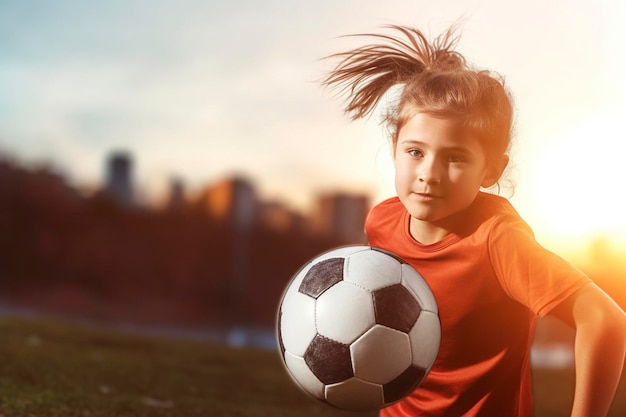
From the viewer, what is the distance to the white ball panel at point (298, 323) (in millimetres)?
3129

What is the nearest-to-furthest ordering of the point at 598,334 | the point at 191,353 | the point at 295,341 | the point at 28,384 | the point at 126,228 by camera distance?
the point at 598,334, the point at 295,341, the point at 28,384, the point at 191,353, the point at 126,228

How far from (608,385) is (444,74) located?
1572 mm

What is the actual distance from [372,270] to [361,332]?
0.93 ft

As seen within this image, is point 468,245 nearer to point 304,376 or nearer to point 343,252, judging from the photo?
point 343,252

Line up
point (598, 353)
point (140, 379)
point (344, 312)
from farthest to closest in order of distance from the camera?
1. point (140, 379)
2. point (344, 312)
3. point (598, 353)

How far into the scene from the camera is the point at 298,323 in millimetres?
3186

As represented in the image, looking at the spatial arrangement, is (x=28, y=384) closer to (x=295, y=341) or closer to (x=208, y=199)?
(x=295, y=341)

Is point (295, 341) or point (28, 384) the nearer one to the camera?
point (295, 341)

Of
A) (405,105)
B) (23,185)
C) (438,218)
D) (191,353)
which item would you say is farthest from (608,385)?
(23,185)

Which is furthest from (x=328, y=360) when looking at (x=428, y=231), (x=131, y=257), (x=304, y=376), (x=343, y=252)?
(x=131, y=257)

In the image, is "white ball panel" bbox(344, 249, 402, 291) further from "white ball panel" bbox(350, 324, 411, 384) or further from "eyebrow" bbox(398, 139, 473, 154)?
"eyebrow" bbox(398, 139, 473, 154)

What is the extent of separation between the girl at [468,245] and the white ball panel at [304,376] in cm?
67

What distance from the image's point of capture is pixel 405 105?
11.3 ft

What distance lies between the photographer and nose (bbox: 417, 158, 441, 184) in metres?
Result: 3.17
